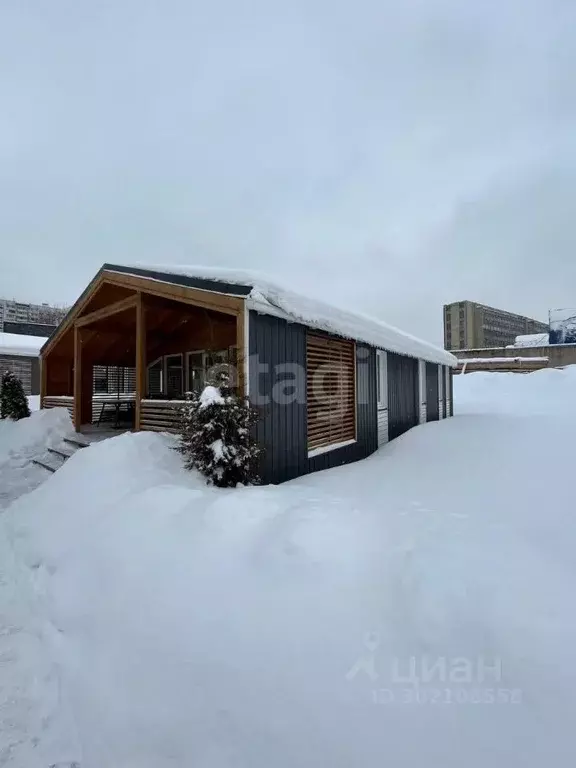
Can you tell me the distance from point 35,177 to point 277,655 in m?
17.8

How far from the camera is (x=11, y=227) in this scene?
19.1 m

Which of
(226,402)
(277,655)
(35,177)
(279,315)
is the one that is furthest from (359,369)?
(35,177)

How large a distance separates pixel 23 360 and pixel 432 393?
17.3 metres

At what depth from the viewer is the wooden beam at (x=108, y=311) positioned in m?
7.76

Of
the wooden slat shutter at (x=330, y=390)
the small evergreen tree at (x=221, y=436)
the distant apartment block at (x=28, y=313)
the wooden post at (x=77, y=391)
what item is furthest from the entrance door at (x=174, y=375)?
the distant apartment block at (x=28, y=313)

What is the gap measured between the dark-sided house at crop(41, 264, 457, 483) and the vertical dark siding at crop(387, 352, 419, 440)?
0.03m

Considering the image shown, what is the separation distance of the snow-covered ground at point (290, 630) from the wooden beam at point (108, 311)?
13.8 ft

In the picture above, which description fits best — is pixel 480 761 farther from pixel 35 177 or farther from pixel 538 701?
pixel 35 177

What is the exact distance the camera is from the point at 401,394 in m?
10.5

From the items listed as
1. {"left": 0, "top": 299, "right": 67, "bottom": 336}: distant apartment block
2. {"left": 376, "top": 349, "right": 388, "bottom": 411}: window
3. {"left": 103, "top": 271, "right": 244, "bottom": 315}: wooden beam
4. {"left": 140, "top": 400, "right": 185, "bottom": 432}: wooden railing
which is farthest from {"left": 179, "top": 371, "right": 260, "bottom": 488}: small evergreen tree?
{"left": 0, "top": 299, "right": 67, "bottom": 336}: distant apartment block

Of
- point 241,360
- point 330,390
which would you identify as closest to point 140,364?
point 241,360

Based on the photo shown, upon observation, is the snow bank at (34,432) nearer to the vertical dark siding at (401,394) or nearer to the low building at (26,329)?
the vertical dark siding at (401,394)

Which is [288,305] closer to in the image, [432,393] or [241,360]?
[241,360]

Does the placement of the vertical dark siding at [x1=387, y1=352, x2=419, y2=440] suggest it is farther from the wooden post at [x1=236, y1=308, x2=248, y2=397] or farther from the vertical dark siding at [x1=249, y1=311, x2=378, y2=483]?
the wooden post at [x1=236, y1=308, x2=248, y2=397]
